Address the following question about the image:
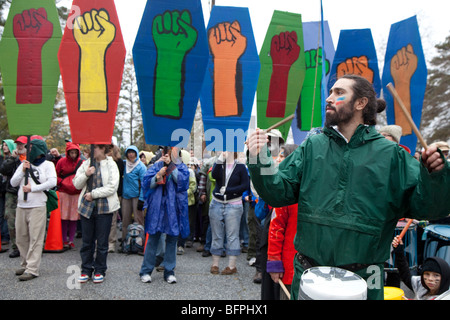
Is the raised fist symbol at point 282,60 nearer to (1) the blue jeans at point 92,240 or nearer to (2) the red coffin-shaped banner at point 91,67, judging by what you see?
(2) the red coffin-shaped banner at point 91,67

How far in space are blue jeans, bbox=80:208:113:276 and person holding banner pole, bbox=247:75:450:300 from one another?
322 cm

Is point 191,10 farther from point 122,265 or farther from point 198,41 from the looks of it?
point 122,265

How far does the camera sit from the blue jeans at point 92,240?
428cm

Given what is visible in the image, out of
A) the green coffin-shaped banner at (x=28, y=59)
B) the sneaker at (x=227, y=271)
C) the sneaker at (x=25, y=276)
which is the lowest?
the sneaker at (x=227, y=271)

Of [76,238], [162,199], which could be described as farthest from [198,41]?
[76,238]

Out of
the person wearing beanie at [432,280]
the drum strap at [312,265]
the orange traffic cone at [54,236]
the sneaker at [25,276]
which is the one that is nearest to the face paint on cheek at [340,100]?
the drum strap at [312,265]

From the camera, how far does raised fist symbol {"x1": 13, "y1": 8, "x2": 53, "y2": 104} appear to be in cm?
344

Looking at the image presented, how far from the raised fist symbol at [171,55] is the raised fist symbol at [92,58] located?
500 mm

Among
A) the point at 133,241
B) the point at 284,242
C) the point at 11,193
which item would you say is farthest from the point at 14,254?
the point at 284,242

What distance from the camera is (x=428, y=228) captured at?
4312 mm

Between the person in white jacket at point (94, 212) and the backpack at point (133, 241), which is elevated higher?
the person in white jacket at point (94, 212)

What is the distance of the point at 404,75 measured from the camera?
471 centimetres

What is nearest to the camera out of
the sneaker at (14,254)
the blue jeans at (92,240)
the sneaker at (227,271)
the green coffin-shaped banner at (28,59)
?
the green coffin-shaped banner at (28,59)

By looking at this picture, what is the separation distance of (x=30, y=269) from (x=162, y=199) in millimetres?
1942
